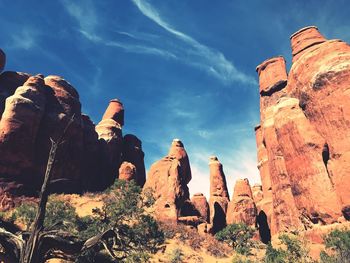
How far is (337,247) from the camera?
25.2 meters

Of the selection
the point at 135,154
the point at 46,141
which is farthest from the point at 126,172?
the point at 46,141

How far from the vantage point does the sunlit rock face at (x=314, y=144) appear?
3100cm

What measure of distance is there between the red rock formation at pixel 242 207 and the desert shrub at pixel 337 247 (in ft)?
83.9

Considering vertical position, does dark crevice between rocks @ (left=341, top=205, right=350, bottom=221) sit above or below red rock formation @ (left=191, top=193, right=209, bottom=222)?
below

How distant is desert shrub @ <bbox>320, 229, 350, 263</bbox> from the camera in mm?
22506

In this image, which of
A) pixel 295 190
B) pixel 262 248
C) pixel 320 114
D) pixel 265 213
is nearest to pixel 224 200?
pixel 265 213

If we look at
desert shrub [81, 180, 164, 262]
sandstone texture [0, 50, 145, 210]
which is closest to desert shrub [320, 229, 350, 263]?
desert shrub [81, 180, 164, 262]

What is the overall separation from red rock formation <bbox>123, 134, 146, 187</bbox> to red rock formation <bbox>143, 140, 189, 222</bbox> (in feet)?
27.8

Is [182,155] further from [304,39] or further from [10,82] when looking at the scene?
[10,82]

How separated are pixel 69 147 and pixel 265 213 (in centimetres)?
3305

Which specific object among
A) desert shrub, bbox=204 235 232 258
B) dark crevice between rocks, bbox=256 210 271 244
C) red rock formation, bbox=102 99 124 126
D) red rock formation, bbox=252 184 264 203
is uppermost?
red rock formation, bbox=102 99 124 126

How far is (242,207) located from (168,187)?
16.3m

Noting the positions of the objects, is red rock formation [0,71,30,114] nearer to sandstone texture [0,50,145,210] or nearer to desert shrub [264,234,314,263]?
sandstone texture [0,50,145,210]

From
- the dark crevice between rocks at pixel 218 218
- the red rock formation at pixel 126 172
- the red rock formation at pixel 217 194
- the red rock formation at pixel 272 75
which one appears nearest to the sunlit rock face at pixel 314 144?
the red rock formation at pixel 272 75
